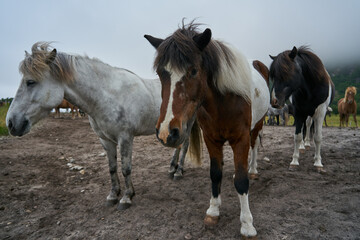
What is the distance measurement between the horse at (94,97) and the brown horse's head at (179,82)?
4.79 feet

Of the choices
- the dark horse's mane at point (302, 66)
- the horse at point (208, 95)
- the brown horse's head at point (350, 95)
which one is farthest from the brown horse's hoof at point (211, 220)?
the brown horse's head at point (350, 95)

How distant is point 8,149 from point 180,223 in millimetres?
6397

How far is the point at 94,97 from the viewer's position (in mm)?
2986

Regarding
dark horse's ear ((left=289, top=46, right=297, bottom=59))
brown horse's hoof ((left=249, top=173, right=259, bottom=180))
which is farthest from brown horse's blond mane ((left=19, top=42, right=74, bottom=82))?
dark horse's ear ((left=289, top=46, right=297, bottom=59))

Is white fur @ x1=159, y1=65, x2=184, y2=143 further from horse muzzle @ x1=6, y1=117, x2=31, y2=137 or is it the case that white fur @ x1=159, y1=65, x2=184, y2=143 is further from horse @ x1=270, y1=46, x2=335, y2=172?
horse @ x1=270, y1=46, x2=335, y2=172

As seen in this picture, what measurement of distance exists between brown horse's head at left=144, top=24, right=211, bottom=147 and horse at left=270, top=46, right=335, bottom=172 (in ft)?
8.33

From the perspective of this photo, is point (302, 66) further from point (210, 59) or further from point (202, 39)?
point (202, 39)

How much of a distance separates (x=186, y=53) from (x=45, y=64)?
1990mm

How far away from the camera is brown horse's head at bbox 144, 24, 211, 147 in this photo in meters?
1.63

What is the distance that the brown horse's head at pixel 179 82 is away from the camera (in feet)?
5.34

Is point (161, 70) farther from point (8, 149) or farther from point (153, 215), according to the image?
point (8, 149)

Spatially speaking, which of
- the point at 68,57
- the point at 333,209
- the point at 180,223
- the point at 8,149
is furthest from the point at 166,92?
the point at 8,149

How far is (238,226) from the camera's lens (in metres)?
2.39

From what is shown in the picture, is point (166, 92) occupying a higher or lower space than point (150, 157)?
higher
